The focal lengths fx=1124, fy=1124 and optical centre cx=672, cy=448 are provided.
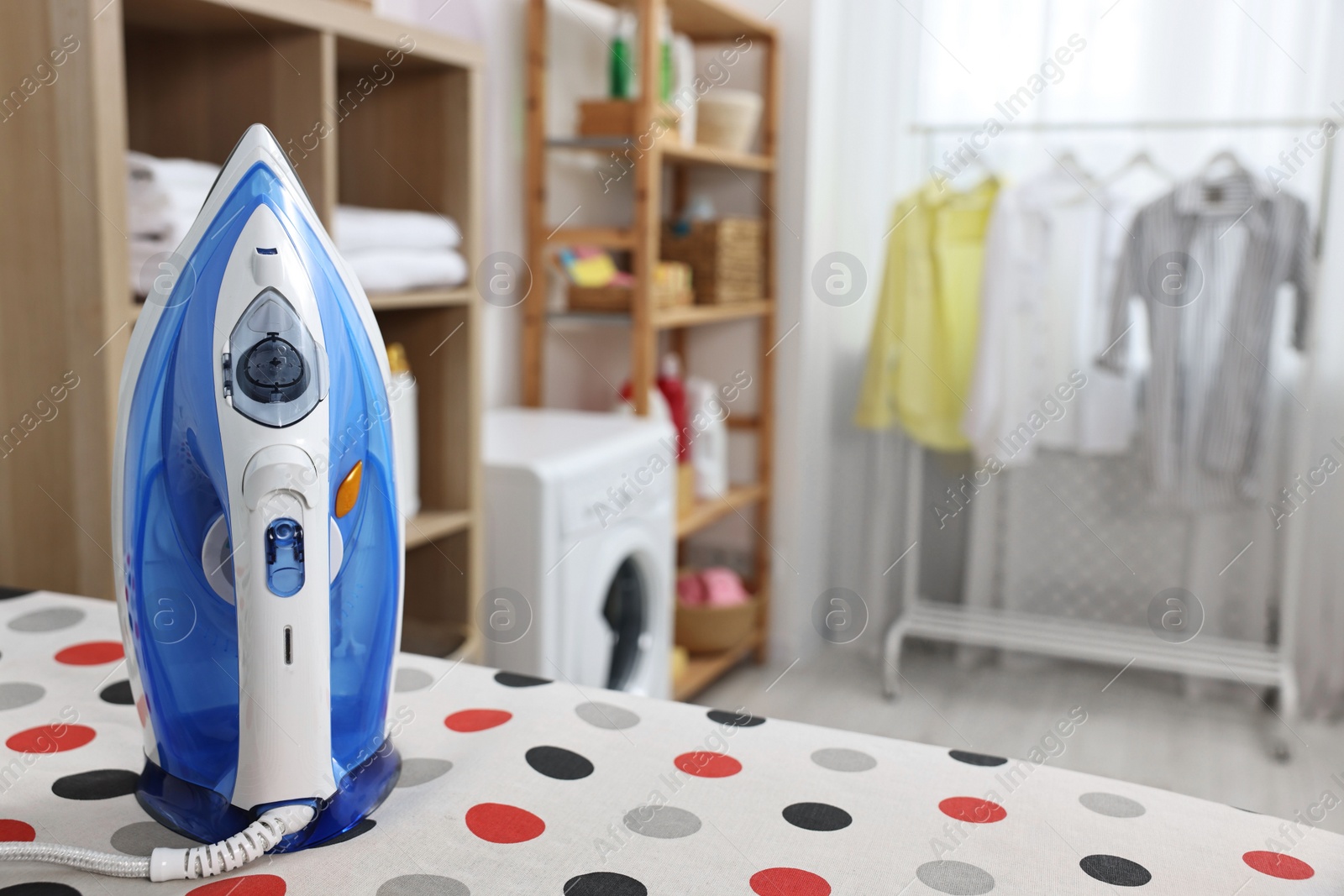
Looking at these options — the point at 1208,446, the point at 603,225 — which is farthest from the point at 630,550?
the point at 1208,446

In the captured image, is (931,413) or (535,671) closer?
(535,671)

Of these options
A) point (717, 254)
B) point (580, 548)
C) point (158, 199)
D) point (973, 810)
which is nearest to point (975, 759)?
point (973, 810)

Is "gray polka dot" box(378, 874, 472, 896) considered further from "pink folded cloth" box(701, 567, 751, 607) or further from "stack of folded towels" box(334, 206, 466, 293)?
"pink folded cloth" box(701, 567, 751, 607)

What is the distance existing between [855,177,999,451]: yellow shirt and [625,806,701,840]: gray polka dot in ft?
7.51

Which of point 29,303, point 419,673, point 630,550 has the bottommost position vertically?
point 630,550

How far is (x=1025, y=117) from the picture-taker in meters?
2.75

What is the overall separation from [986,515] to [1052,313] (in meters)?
0.56

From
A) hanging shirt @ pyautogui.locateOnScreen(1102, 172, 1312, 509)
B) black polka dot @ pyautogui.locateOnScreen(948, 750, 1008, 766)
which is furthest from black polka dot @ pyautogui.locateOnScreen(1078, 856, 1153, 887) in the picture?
hanging shirt @ pyautogui.locateOnScreen(1102, 172, 1312, 509)

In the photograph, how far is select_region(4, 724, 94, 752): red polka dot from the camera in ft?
2.26

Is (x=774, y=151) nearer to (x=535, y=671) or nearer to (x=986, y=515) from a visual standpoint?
(x=986, y=515)

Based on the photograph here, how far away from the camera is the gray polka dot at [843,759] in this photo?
69 centimetres

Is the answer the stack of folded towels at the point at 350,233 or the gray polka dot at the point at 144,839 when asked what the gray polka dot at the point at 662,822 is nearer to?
the gray polka dot at the point at 144,839

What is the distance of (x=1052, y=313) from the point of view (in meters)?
2.73

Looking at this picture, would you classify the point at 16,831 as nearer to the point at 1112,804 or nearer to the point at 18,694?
the point at 18,694
